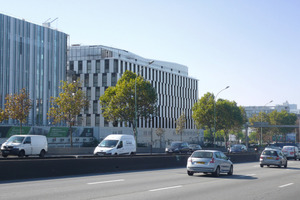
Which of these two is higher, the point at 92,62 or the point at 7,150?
the point at 92,62

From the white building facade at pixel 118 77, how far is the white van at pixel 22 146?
157 ft

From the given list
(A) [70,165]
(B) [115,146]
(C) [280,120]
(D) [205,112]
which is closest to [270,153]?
(B) [115,146]

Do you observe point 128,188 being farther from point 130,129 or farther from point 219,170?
point 130,129

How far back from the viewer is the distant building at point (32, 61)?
84.3 meters

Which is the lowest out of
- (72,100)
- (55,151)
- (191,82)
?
(55,151)

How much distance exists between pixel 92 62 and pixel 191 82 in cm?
4050

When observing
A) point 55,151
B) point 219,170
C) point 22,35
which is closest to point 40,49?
point 22,35

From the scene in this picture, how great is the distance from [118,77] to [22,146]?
219ft

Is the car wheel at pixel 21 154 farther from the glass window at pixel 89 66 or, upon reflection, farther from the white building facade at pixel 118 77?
the glass window at pixel 89 66

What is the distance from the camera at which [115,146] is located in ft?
121

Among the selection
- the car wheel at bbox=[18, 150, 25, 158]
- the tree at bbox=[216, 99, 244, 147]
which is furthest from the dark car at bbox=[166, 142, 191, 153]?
the tree at bbox=[216, 99, 244, 147]

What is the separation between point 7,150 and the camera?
32.6 meters

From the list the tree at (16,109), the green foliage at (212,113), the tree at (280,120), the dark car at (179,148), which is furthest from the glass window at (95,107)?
the tree at (280,120)

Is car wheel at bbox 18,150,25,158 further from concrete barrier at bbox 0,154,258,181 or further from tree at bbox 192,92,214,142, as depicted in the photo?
tree at bbox 192,92,214,142
